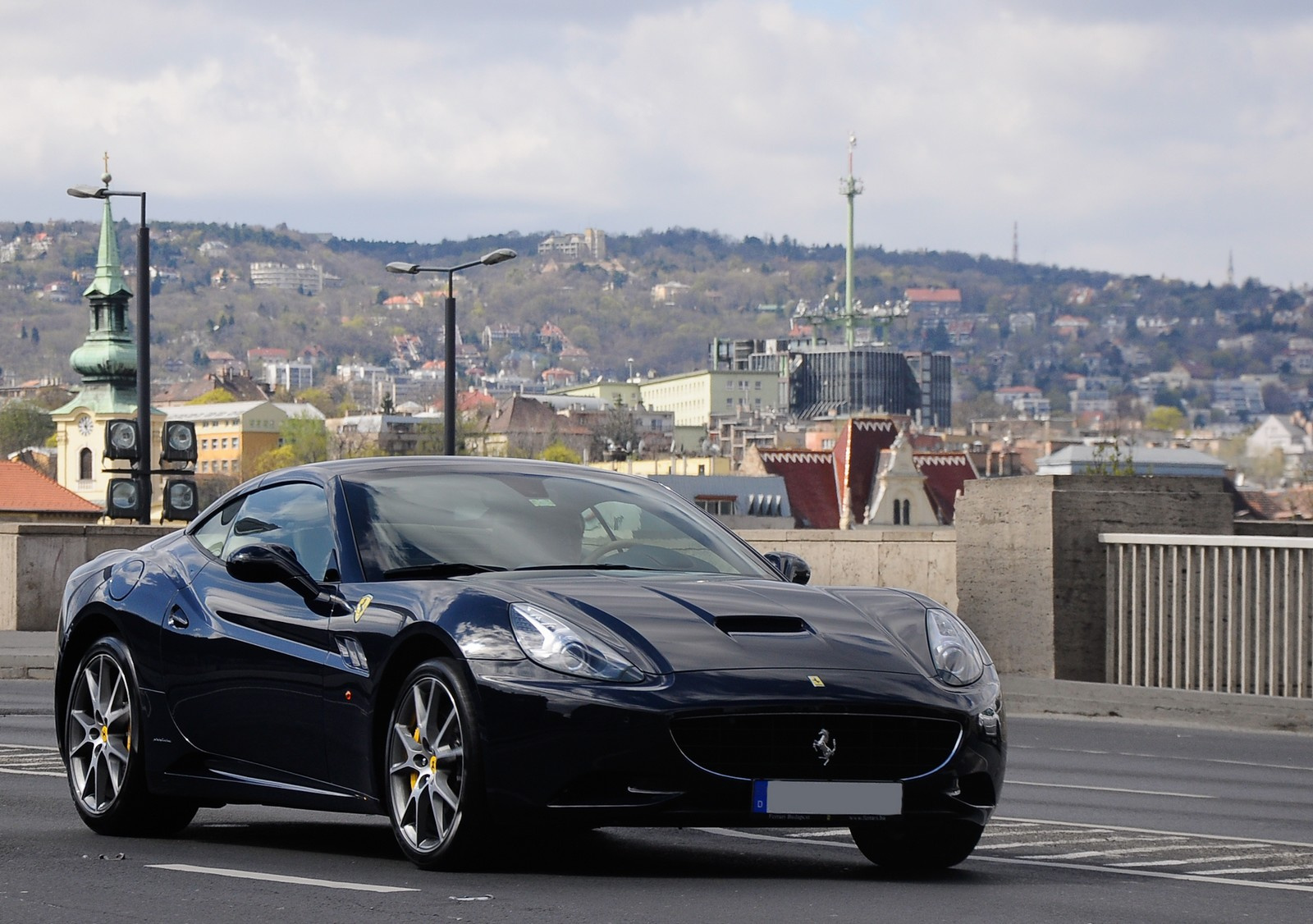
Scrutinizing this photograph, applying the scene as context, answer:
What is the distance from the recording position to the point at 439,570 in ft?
24.0

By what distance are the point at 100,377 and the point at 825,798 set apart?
105 m

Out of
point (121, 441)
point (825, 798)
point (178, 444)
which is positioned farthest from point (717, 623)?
point (121, 441)

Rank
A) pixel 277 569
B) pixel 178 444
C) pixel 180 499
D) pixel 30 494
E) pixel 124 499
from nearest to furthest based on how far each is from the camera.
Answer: pixel 277 569 → pixel 180 499 → pixel 124 499 → pixel 178 444 → pixel 30 494

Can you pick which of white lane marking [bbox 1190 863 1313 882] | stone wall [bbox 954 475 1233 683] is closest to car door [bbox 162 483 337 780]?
white lane marking [bbox 1190 863 1313 882]

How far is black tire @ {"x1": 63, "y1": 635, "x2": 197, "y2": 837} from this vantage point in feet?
26.6

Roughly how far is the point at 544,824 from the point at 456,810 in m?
0.29

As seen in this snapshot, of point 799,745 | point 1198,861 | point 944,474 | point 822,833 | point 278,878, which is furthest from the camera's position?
point 944,474

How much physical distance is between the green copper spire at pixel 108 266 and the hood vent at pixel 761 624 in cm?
9577

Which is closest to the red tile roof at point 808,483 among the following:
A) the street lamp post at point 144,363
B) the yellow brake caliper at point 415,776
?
the street lamp post at point 144,363

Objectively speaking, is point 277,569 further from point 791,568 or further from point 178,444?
point 178,444

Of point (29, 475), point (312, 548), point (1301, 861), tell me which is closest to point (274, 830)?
point (312, 548)

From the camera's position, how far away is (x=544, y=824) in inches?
260

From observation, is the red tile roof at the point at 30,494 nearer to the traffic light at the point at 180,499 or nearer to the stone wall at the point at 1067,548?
the traffic light at the point at 180,499

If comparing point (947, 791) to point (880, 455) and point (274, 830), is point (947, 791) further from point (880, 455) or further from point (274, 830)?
point (880, 455)
